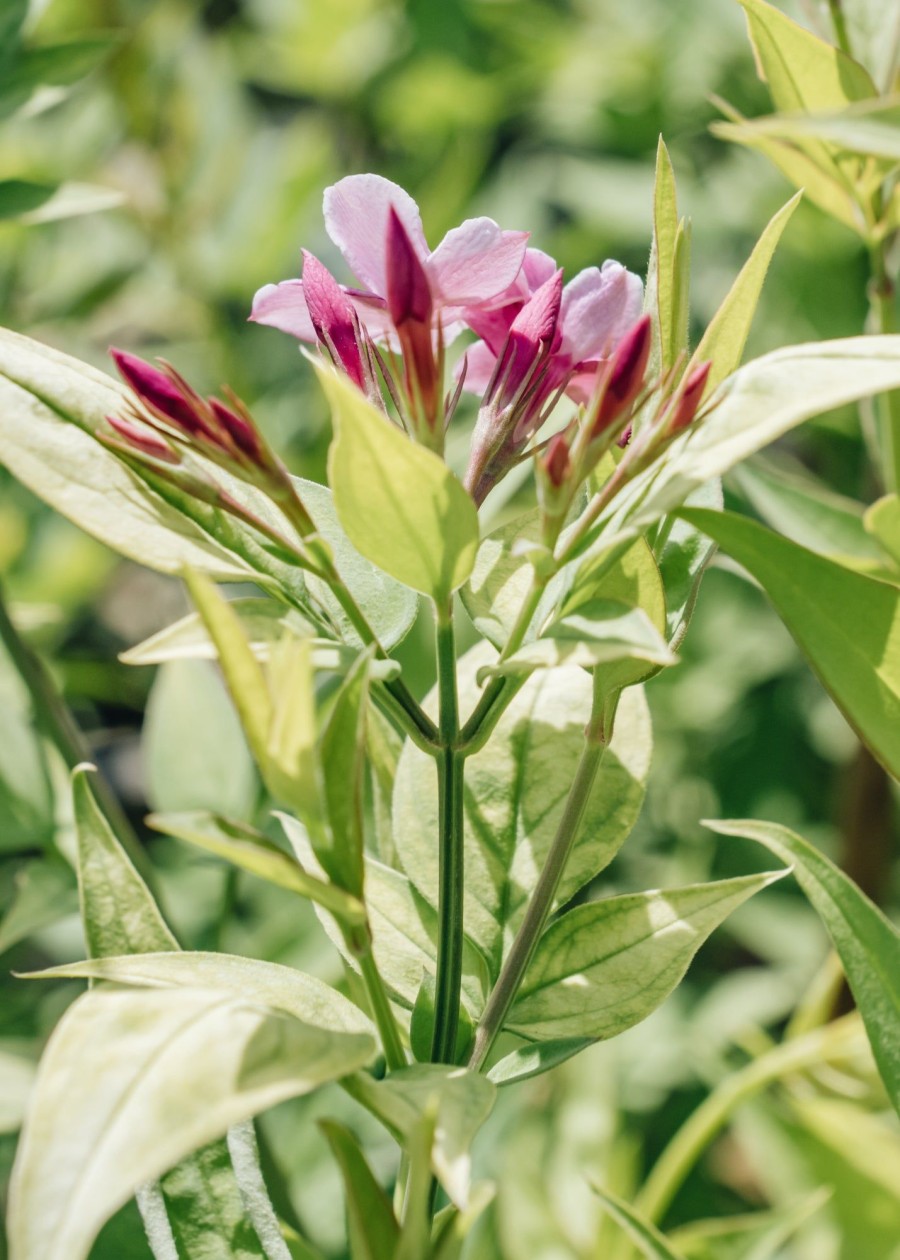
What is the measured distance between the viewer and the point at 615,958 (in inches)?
16.0

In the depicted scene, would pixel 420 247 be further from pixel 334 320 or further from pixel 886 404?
pixel 886 404

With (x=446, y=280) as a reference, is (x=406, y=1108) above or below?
below

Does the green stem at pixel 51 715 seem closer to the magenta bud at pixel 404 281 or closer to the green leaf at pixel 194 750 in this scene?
the green leaf at pixel 194 750

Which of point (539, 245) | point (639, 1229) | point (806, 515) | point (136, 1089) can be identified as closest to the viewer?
point (136, 1089)

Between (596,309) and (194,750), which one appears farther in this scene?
(194,750)

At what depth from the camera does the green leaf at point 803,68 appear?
1.63ft

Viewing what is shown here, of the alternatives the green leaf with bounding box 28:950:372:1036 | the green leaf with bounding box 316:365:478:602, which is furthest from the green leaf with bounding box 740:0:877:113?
the green leaf with bounding box 28:950:372:1036

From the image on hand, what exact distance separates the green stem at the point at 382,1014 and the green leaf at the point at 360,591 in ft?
0.30

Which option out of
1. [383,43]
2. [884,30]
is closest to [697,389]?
[884,30]

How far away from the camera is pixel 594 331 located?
397 millimetres

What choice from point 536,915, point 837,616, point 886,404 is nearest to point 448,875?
point 536,915

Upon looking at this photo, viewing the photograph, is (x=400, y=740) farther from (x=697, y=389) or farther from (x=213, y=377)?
(x=213, y=377)

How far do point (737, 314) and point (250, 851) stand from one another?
0.21 m

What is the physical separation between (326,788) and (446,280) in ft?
0.52
